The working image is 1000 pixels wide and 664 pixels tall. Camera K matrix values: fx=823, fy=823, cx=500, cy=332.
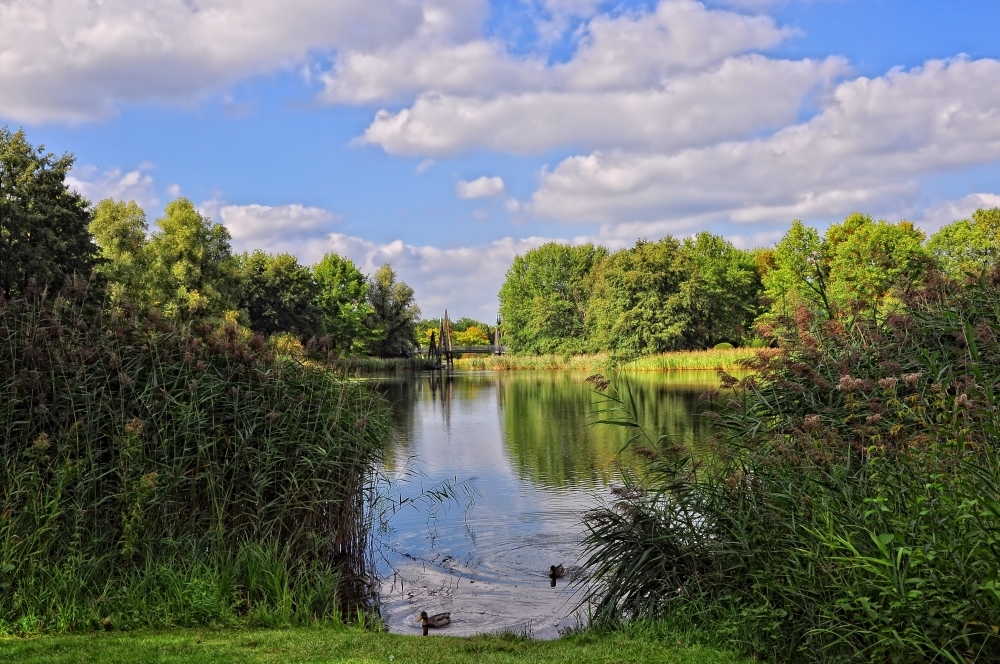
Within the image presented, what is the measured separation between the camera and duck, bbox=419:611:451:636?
824cm

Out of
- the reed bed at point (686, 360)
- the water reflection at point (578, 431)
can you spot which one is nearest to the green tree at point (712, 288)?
the reed bed at point (686, 360)

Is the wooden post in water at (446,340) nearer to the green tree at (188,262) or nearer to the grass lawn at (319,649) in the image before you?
the green tree at (188,262)

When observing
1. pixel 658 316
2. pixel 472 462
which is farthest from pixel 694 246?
pixel 472 462

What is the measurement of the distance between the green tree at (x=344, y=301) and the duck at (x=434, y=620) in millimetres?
60728

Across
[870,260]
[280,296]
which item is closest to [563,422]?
[870,260]

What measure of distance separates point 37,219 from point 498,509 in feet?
71.3

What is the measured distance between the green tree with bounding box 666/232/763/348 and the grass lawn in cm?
5027

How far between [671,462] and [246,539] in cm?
400

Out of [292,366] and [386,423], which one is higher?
[292,366]

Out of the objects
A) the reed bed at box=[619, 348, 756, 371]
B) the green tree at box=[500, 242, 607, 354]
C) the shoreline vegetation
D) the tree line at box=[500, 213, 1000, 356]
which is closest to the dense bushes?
Result: the tree line at box=[500, 213, 1000, 356]

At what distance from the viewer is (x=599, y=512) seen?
293 inches

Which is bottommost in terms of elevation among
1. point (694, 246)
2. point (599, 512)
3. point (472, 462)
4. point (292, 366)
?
point (472, 462)

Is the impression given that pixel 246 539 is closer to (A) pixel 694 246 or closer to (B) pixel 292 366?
(B) pixel 292 366

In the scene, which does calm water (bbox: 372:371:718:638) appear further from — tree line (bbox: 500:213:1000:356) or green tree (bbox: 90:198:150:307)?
green tree (bbox: 90:198:150:307)
